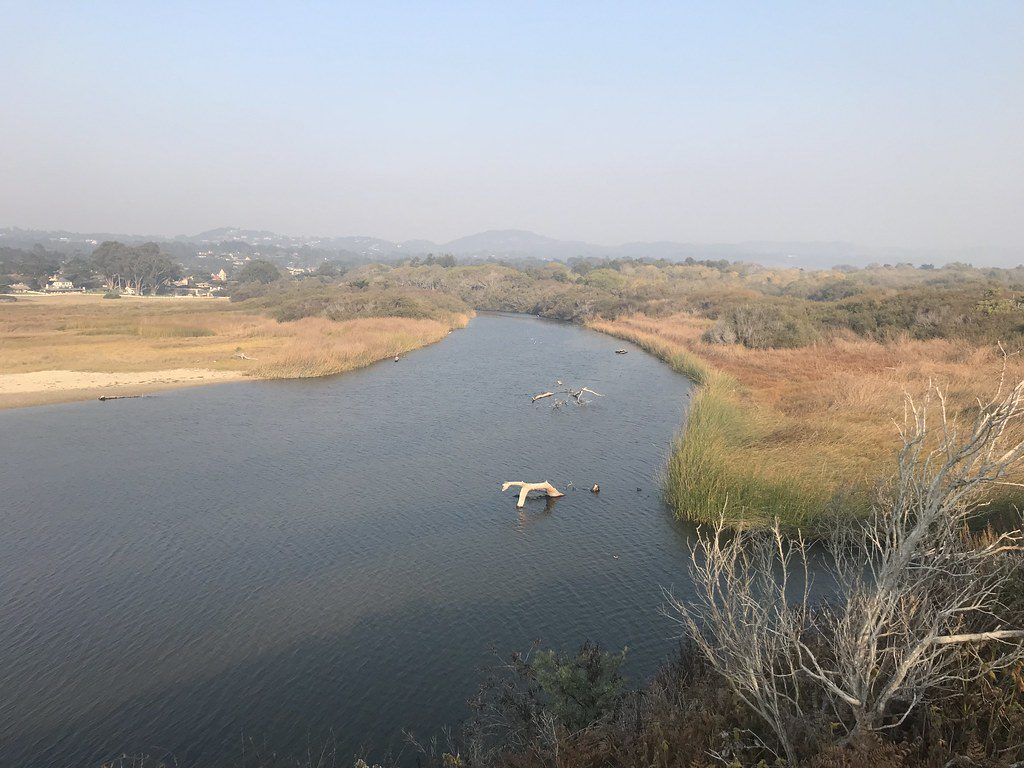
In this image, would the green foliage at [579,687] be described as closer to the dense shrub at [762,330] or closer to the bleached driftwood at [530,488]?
the bleached driftwood at [530,488]

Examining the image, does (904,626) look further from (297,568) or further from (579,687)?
(297,568)

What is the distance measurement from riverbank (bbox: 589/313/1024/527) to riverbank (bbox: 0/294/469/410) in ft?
77.0

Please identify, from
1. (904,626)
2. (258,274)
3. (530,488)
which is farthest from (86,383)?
(258,274)

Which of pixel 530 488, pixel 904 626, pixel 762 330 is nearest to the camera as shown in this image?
pixel 904 626

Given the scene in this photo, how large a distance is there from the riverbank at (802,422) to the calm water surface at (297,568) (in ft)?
5.66

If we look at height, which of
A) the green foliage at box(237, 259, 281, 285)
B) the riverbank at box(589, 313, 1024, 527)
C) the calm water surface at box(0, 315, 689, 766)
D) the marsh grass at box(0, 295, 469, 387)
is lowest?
the calm water surface at box(0, 315, 689, 766)

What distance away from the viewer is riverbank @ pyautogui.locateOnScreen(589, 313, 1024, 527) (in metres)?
17.3

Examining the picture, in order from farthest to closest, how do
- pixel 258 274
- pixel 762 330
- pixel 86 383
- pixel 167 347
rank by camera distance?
pixel 258 274 → pixel 762 330 → pixel 167 347 → pixel 86 383

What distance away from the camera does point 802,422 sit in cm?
2342

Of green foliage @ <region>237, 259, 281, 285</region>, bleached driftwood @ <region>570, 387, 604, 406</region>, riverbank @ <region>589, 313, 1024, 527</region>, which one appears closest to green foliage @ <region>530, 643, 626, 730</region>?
riverbank @ <region>589, 313, 1024, 527</region>

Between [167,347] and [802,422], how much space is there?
138 feet

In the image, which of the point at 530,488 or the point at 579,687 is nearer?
the point at 579,687

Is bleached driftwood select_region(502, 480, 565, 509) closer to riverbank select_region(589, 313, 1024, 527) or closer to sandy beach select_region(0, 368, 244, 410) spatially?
riverbank select_region(589, 313, 1024, 527)

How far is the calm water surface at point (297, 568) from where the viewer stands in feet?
35.6
